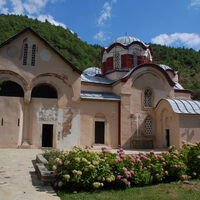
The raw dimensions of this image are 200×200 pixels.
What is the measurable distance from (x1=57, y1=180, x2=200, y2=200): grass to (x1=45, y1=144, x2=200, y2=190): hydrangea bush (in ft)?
0.74

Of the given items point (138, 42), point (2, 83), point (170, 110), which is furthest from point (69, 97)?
point (138, 42)

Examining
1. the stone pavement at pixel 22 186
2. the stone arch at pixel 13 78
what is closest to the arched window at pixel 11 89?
the stone arch at pixel 13 78

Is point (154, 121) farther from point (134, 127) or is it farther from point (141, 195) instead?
point (141, 195)

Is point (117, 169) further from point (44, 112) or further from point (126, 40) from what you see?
point (126, 40)

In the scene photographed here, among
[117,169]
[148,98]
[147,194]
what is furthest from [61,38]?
[147,194]

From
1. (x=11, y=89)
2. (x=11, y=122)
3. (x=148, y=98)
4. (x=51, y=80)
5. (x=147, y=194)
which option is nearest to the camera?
(x=147, y=194)

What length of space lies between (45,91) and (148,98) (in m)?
8.74

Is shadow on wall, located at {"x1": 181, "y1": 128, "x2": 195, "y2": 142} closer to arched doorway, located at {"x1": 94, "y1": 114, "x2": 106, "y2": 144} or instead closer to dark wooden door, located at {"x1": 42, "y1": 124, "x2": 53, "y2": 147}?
arched doorway, located at {"x1": 94, "y1": 114, "x2": 106, "y2": 144}

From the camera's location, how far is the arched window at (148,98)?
821 inches

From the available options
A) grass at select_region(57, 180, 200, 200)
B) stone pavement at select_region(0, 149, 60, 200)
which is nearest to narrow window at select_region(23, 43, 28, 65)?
stone pavement at select_region(0, 149, 60, 200)

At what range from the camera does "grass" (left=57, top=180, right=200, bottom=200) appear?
544 centimetres

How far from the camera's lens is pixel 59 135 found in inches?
691

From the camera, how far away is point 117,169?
631cm

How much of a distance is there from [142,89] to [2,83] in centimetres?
1104
